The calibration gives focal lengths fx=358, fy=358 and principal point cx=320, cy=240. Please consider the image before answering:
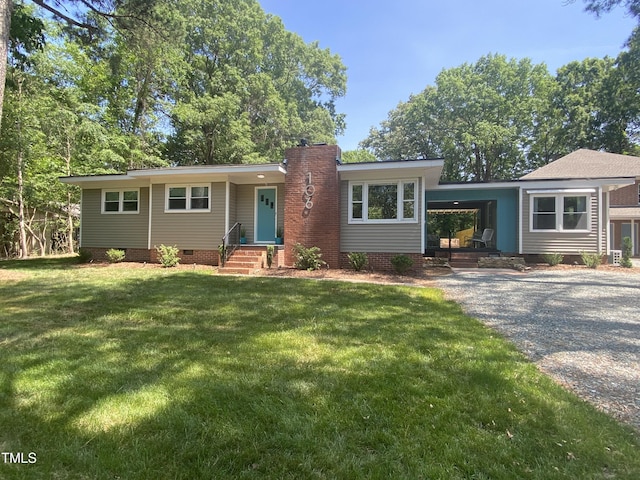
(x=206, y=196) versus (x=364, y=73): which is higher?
(x=364, y=73)

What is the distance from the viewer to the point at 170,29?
368 inches

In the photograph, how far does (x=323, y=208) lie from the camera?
Result: 37.3ft

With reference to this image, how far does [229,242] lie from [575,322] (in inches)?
402

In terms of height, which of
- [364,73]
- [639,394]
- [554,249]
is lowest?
[639,394]

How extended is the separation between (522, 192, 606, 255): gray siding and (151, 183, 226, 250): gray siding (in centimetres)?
1097

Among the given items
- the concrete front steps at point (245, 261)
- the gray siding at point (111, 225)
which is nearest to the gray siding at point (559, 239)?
the concrete front steps at point (245, 261)

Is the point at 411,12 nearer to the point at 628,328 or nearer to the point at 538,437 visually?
the point at 628,328

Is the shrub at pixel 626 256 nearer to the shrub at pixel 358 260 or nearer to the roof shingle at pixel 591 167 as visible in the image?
the roof shingle at pixel 591 167

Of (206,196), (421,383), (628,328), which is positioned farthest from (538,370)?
(206,196)

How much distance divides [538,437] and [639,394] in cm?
141

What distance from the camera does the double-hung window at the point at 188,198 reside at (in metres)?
12.9

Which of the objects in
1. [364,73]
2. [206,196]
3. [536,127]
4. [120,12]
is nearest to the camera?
[120,12]

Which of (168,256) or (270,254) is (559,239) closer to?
(270,254)

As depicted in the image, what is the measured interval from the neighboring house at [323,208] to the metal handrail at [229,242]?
24 cm
